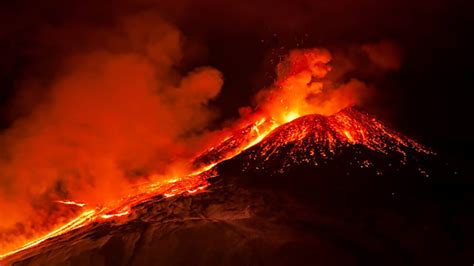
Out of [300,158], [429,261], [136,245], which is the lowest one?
[429,261]

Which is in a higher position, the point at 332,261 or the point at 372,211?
the point at 372,211

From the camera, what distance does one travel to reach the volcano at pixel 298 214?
74.1ft

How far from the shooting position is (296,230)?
2366 cm

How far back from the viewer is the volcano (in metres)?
22.6

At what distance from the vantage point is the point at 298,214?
1013 inches

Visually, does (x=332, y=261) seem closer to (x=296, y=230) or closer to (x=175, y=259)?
(x=296, y=230)

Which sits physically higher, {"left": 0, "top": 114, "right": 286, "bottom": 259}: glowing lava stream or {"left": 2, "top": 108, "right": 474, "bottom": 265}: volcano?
{"left": 0, "top": 114, "right": 286, "bottom": 259}: glowing lava stream

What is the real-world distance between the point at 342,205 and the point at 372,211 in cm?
151

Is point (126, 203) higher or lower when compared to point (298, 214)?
higher

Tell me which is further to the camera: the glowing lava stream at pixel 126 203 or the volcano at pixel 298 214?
the glowing lava stream at pixel 126 203

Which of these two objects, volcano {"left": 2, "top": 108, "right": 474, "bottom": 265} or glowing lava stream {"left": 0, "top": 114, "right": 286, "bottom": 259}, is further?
glowing lava stream {"left": 0, "top": 114, "right": 286, "bottom": 259}

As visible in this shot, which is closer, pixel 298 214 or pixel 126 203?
pixel 298 214

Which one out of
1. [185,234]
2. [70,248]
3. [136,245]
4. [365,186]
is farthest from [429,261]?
[70,248]

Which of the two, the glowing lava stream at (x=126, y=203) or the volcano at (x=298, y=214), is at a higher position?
the glowing lava stream at (x=126, y=203)
